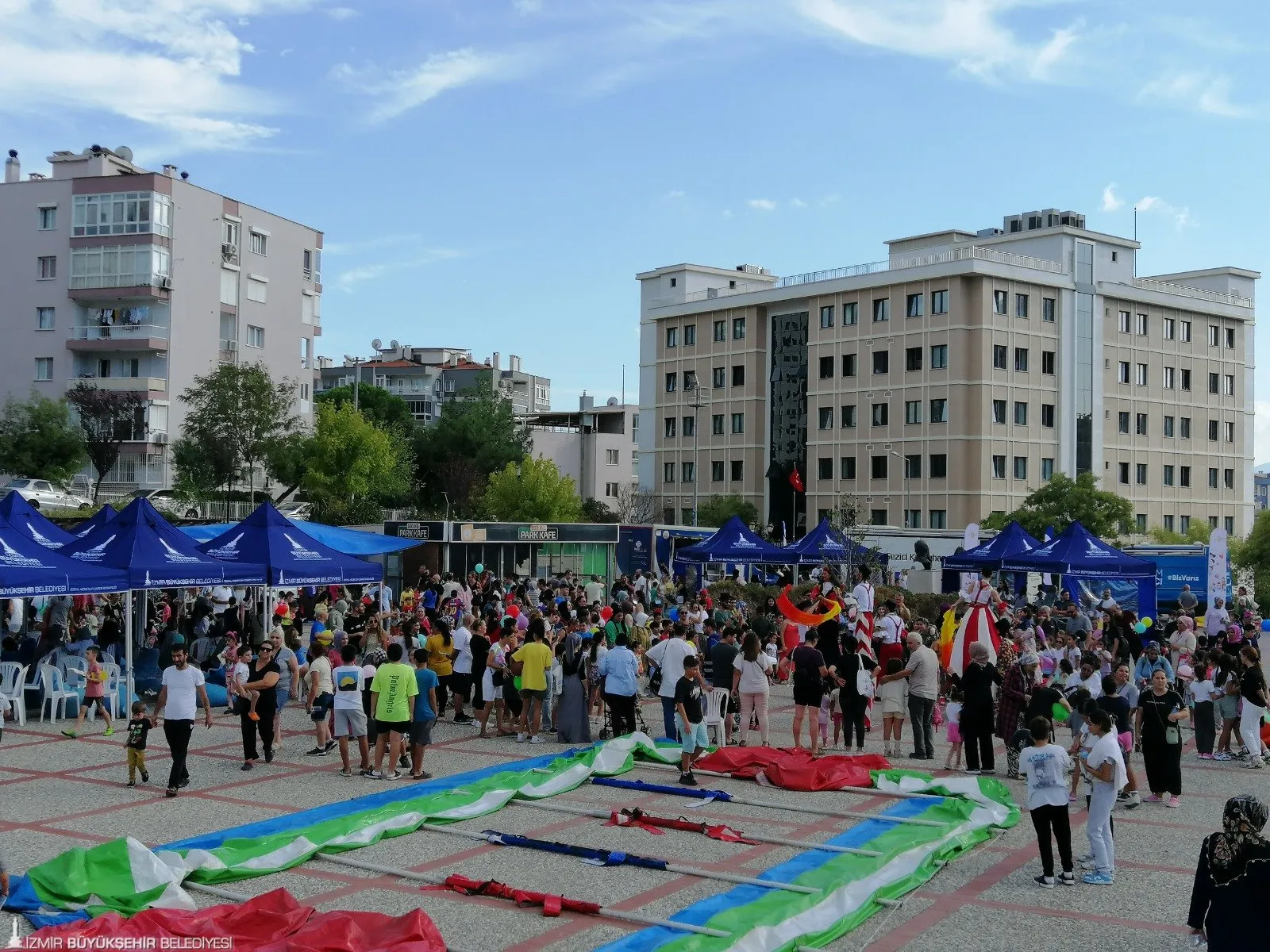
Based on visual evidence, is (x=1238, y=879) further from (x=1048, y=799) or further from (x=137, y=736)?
(x=137, y=736)

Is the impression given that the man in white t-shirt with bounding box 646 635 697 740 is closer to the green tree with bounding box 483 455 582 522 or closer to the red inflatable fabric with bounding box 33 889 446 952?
the red inflatable fabric with bounding box 33 889 446 952

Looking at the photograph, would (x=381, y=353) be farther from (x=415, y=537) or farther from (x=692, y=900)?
(x=692, y=900)

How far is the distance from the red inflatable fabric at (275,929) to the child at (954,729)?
8.95 metres

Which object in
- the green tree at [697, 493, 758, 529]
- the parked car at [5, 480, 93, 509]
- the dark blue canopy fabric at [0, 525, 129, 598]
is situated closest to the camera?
the dark blue canopy fabric at [0, 525, 129, 598]

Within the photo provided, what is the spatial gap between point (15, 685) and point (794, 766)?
38.4 ft

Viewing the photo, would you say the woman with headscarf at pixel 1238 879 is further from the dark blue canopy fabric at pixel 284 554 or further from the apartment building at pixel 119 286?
the apartment building at pixel 119 286

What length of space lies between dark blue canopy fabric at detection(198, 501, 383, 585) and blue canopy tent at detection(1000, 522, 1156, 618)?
46.2 feet

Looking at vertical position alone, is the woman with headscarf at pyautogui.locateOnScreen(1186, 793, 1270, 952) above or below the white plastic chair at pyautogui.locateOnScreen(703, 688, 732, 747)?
above

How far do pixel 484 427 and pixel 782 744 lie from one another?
6548 centimetres

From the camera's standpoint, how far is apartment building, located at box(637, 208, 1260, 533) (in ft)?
208

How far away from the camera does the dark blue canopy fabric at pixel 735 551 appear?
106 feet

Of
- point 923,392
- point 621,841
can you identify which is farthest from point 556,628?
point 923,392

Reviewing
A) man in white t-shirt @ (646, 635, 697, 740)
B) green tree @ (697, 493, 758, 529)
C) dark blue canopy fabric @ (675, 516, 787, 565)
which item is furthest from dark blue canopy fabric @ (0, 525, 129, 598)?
green tree @ (697, 493, 758, 529)

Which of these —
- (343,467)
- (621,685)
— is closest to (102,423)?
(343,467)
